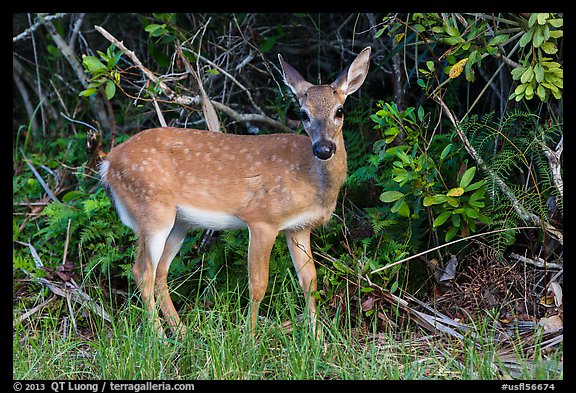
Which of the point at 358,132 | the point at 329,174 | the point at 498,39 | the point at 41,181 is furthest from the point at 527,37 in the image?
the point at 41,181

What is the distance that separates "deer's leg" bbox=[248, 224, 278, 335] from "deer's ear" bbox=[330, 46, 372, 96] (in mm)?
1064

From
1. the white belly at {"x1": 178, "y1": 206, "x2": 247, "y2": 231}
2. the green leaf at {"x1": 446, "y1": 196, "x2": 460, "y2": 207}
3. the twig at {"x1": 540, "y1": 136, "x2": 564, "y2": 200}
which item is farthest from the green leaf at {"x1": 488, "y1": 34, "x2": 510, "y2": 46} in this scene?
the white belly at {"x1": 178, "y1": 206, "x2": 247, "y2": 231}

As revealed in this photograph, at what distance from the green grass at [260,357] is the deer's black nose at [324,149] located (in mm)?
977

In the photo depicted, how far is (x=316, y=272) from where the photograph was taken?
6.21m

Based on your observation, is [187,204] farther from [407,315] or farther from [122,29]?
[122,29]

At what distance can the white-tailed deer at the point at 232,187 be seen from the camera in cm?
587

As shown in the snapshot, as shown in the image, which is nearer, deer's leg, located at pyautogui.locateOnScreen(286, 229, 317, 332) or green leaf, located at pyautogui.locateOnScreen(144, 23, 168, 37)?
deer's leg, located at pyautogui.locateOnScreen(286, 229, 317, 332)

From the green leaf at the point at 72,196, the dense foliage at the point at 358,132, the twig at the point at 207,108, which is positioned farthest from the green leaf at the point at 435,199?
the green leaf at the point at 72,196

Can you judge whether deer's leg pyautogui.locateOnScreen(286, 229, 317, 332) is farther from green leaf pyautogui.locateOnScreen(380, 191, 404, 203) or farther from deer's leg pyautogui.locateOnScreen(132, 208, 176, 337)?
deer's leg pyautogui.locateOnScreen(132, 208, 176, 337)

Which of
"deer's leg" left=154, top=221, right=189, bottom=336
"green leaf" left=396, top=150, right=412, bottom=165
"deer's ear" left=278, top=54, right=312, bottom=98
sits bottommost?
"deer's leg" left=154, top=221, right=189, bottom=336

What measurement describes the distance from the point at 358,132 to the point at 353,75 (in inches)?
52.4

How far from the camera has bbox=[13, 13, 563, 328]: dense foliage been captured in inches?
227

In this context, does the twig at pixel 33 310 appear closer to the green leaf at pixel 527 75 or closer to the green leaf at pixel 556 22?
the green leaf at pixel 527 75

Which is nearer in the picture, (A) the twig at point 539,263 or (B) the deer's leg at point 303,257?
(A) the twig at point 539,263
